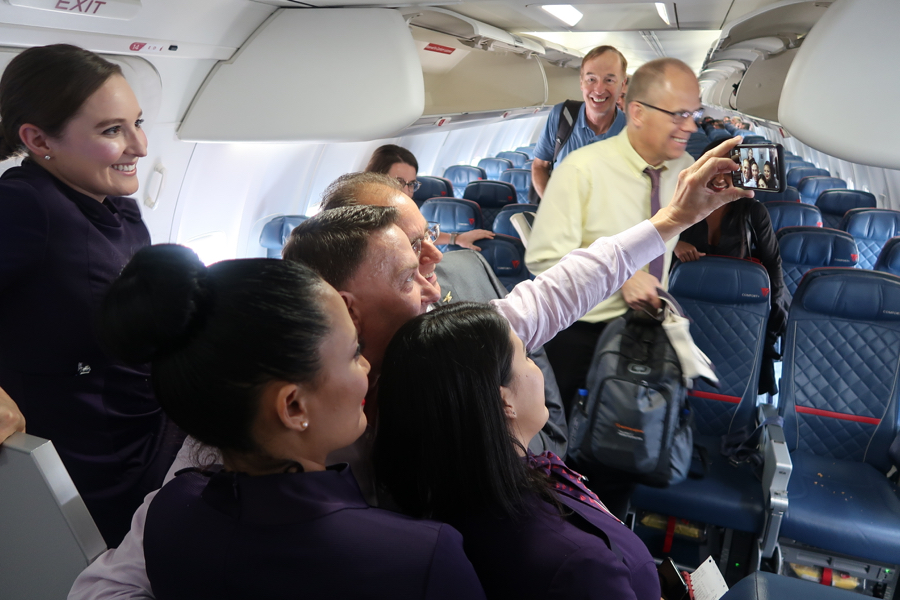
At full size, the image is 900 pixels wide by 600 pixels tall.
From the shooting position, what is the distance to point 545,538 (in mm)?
958

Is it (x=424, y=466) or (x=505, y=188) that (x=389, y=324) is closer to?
(x=424, y=466)

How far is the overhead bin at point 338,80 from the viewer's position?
2252 millimetres

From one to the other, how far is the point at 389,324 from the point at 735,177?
99cm

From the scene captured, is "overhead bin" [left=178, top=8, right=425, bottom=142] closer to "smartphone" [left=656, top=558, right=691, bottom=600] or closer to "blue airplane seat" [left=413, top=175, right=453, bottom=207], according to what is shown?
"smartphone" [left=656, top=558, right=691, bottom=600]

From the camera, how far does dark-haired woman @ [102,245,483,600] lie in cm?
76

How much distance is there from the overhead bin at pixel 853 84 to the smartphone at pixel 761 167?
0.83 feet

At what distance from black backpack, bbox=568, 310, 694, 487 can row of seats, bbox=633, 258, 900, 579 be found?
0.43 meters

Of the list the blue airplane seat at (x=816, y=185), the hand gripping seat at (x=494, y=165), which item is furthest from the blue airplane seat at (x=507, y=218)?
the hand gripping seat at (x=494, y=165)

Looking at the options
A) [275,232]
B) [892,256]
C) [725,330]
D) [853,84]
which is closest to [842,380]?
[725,330]

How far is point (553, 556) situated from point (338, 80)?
190 cm

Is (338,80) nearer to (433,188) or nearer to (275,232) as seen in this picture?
(275,232)

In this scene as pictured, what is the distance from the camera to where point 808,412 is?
295cm

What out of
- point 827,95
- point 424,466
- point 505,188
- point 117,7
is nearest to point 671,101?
point 827,95

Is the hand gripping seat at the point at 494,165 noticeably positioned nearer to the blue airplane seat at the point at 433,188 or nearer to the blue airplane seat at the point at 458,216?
the blue airplane seat at the point at 433,188
